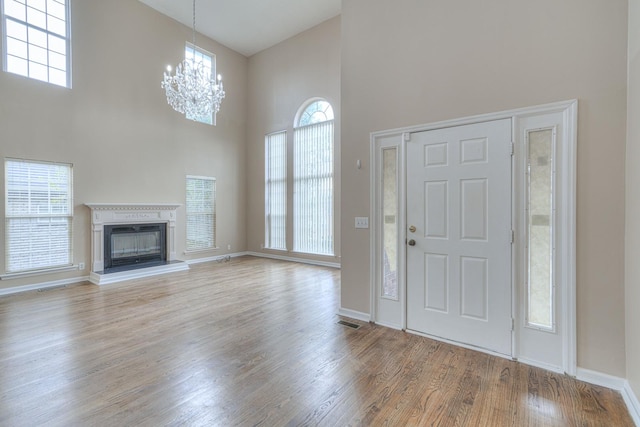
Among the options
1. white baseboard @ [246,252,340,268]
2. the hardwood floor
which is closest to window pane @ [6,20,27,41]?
the hardwood floor

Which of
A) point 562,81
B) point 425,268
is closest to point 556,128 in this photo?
point 562,81

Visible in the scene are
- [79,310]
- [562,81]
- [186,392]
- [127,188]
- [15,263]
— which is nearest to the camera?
[186,392]

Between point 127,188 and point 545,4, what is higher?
point 545,4

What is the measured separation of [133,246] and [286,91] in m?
5.00

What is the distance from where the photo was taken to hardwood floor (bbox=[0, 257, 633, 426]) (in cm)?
185

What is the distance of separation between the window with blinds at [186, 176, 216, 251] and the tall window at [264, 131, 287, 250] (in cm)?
137

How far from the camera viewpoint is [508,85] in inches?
100

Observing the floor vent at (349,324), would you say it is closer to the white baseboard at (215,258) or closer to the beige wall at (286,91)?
the beige wall at (286,91)

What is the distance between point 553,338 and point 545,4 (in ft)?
8.99

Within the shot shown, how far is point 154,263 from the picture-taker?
6.08m

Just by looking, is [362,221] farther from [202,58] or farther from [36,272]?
[202,58]

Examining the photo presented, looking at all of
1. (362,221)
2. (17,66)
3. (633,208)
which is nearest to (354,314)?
(362,221)

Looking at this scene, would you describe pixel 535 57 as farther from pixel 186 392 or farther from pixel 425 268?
pixel 186 392

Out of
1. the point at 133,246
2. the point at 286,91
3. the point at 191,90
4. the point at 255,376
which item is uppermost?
the point at 286,91
